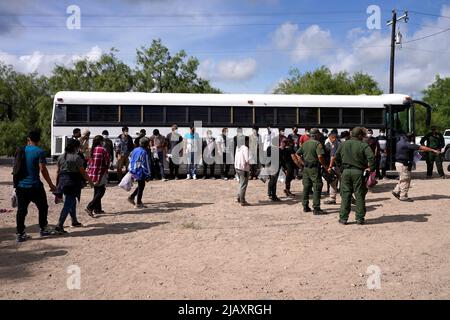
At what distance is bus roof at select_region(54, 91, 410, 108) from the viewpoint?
16.4 meters

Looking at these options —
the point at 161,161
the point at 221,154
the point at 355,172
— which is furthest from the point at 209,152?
the point at 355,172

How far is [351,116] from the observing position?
16844 mm

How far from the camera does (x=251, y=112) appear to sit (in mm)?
16766

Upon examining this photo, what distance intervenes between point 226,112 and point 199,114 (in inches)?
40.6

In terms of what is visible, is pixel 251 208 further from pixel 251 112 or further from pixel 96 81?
pixel 96 81

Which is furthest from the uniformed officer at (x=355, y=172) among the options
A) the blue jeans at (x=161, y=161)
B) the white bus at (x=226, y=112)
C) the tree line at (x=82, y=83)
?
the tree line at (x=82, y=83)

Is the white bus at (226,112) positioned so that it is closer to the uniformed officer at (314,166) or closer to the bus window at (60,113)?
the bus window at (60,113)

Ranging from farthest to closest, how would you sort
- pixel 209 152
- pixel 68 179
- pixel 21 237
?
1. pixel 209 152
2. pixel 68 179
3. pixel 21 237

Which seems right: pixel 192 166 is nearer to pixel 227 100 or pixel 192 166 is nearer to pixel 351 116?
pixel 227 100

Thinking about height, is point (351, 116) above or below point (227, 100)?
below

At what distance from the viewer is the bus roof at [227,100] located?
53.9 feet
